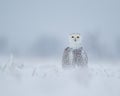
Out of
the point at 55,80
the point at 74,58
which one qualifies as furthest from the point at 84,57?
the point at 55,80

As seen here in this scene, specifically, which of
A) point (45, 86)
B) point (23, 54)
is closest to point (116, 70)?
point (45, 86)

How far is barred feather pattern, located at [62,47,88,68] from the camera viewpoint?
7.79ft

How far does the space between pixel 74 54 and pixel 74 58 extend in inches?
1.4

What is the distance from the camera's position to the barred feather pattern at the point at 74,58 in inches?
93.4

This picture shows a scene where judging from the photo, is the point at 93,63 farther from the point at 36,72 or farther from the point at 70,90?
the point at 36,72

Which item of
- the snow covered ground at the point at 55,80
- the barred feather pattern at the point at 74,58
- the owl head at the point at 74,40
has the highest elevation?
the owl head at the point at 74,40

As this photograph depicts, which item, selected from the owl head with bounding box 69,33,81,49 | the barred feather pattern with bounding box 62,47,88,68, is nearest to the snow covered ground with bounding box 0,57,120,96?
the barred feather pattern with bounding box 62,47,88,68

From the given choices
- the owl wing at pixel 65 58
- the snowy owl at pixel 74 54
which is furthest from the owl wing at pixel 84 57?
the owl wing at pixel 65 58

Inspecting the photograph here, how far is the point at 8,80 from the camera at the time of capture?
2361mm

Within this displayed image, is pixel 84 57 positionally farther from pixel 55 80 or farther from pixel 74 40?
pixel 55 80

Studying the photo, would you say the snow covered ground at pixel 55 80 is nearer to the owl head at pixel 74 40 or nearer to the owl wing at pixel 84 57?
the owl wing at pixel 84 57

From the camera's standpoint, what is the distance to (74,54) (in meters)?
2.38

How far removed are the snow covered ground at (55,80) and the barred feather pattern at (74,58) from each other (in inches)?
2.1

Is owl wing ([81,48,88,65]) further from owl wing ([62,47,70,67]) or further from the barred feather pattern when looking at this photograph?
owl wing ([62,47,70,67])
